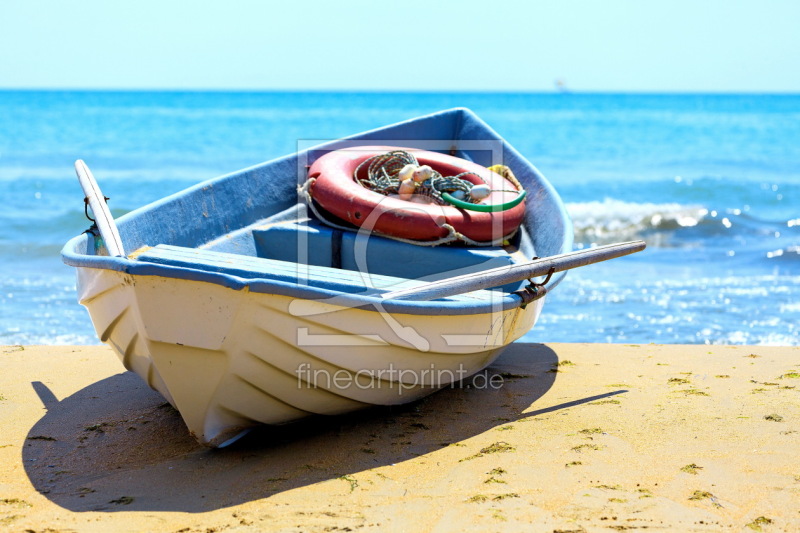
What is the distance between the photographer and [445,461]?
3.18m

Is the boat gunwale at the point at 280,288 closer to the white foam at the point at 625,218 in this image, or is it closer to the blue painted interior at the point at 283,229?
the blue painted interior at the point at 283,229

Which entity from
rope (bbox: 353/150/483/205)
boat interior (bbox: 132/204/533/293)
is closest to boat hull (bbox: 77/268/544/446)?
boat interior (bbox: 132/204/533/293)

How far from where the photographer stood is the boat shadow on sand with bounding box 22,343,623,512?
2979 millimetres

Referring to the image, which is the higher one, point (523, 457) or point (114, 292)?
point (114, 292)

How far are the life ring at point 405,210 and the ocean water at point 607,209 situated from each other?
1.47 m

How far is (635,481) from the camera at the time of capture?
296cm

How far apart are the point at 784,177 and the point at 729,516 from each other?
1566 cm

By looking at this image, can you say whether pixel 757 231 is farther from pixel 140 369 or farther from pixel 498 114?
pixel 498 114

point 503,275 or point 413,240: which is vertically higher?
point 503,275

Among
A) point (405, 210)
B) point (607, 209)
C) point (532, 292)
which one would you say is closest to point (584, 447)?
point (532, 292)

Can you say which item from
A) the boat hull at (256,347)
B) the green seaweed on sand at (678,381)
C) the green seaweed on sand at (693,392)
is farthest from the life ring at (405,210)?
the green seaweed on sand at (693,392)

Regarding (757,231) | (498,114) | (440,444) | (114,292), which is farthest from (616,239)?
(498,114)

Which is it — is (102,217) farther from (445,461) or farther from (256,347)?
(445,461)

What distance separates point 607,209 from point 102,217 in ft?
34.7
